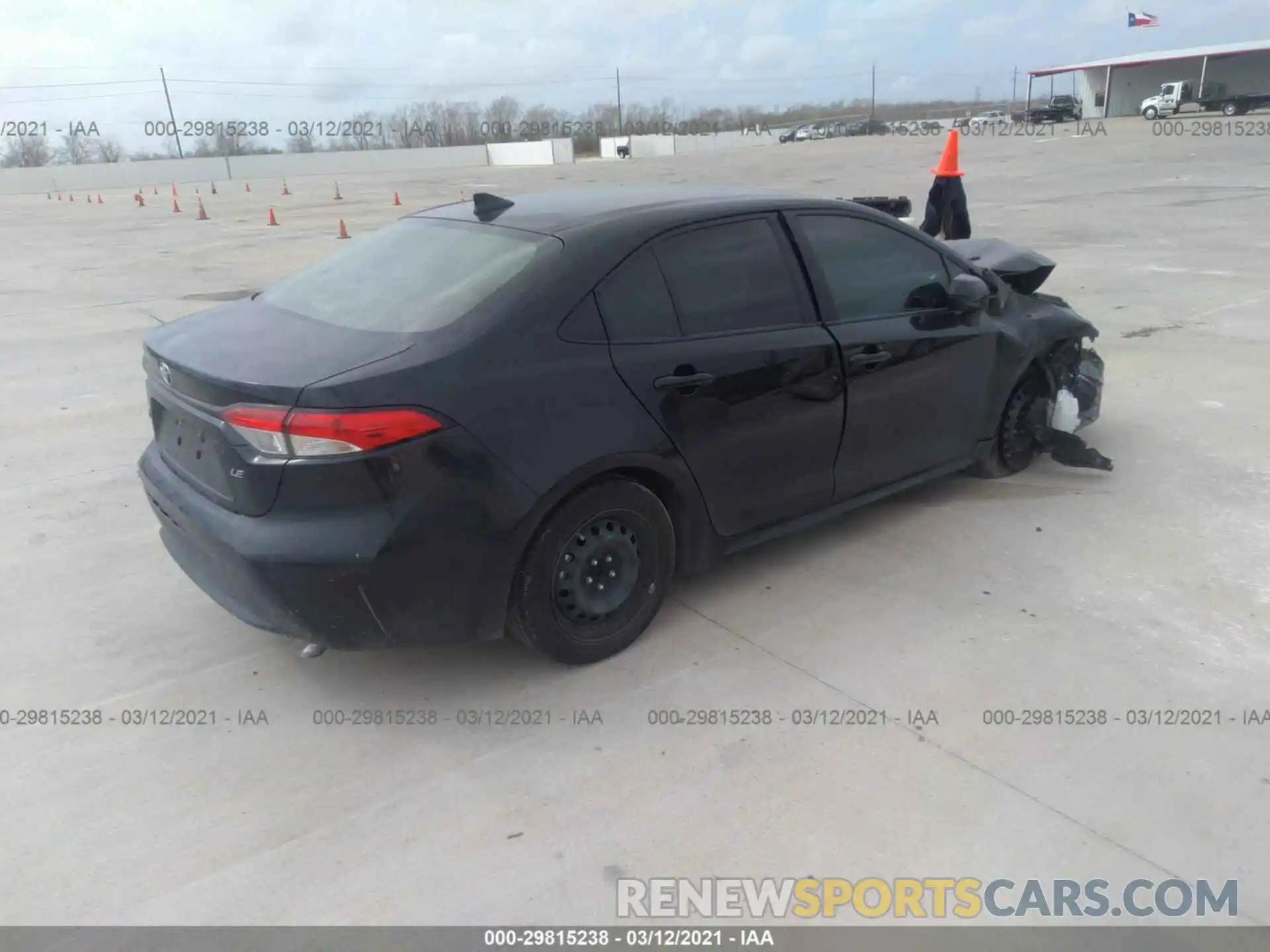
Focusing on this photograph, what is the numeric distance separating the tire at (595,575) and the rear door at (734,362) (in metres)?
0.27

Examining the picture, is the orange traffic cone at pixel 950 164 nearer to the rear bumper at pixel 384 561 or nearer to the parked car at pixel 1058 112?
the rear bumper at pixel 384 561

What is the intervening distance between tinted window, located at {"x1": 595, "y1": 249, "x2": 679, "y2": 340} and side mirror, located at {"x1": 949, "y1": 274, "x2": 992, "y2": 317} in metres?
1.47

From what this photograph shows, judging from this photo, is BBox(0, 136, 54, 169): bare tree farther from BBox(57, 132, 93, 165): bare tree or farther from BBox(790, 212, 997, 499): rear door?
BBox(790, 212, 997, 499): rear door

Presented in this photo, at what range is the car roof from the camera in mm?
3416

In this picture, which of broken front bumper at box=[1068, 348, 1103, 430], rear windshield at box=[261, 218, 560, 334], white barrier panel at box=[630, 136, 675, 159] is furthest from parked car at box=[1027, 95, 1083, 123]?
rear windshield at box=[261, 218, 560, 334]

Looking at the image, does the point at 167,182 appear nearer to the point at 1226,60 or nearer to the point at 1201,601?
the point at 1201,601

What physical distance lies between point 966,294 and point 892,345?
1.48 feet

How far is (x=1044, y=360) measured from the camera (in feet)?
15.8

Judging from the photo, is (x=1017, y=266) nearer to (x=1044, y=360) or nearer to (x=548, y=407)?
(x=1044, y=360)

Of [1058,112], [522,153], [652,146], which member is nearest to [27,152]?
[522,153]

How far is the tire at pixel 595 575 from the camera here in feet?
10.1

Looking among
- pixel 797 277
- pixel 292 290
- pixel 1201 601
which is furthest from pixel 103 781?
pixel 1201 601

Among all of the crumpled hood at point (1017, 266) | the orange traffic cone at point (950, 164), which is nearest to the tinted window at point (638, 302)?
the crumpled hood at point (1017, 266)

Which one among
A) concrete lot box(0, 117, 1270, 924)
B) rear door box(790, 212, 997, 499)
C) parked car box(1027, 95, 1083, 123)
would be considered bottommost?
concrete lot box(0, 117, 1270, 924)
